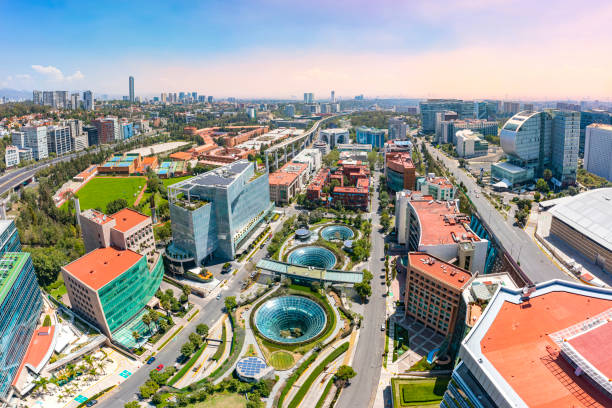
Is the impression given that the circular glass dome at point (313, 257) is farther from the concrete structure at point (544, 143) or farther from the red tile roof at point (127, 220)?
the concrete structure at point (544, 143)

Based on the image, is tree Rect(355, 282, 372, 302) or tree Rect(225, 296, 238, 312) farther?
tree Rect(355, 282, 372, 302)

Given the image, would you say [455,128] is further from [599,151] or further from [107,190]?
[107,190]

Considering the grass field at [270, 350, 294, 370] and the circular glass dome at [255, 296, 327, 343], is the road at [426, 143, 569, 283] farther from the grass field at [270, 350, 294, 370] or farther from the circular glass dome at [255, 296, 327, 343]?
the grass field at [270, 350, 294, 370]

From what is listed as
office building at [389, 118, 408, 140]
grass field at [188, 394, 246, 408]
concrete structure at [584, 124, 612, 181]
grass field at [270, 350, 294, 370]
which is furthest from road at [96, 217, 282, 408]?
office building at [389, 118, 408, 140]

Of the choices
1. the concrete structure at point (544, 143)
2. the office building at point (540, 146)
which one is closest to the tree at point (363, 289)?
the office building at point (540, 146)

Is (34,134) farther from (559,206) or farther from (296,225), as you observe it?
(559,206)

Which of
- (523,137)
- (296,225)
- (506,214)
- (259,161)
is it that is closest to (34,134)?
(259,161)

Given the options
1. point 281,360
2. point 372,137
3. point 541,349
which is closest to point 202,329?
point 281,360
